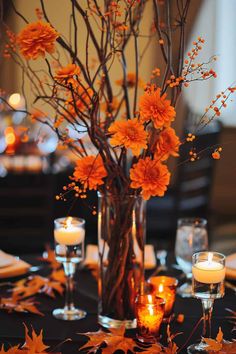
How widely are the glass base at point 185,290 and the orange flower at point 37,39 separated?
0.76m

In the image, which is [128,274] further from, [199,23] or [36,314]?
[199,23]

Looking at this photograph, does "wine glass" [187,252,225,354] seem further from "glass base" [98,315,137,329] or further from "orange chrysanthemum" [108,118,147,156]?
"orange chrysanthemum" [108,118,147,156]

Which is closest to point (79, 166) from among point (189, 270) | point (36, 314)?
point (36, 314)

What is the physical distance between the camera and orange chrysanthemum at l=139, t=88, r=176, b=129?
1192mm

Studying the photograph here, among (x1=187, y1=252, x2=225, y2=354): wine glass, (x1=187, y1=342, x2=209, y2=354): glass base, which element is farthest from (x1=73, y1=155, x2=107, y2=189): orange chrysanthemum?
(x1=187, y1=342, x2=209, y2=354): glass base

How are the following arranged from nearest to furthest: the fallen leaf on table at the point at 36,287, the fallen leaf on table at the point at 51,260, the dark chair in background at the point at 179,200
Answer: the fallen leaf on table at the point at 36,287 → the fallen leaf on table at the point at 51,260 → the dark chair in background at the point at 179,200

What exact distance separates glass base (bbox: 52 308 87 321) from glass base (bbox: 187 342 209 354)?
31cm

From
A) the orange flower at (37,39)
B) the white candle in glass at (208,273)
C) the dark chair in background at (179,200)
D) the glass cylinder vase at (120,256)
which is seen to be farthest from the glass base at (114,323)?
the dark chair in background at (179,200)

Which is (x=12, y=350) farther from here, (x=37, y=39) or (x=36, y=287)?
(x=37, y=39)

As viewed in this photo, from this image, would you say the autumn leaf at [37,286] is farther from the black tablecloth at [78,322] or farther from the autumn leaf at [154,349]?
the autumn leaf at [154,349]

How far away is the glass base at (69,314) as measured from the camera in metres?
1.45

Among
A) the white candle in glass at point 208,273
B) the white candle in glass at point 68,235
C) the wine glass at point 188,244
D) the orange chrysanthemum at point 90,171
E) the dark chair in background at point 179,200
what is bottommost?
the dark chair in background at point 179,200

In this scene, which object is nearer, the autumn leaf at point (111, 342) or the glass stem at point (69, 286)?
the autumn leaf at point (111, 342)

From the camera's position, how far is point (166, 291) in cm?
145
